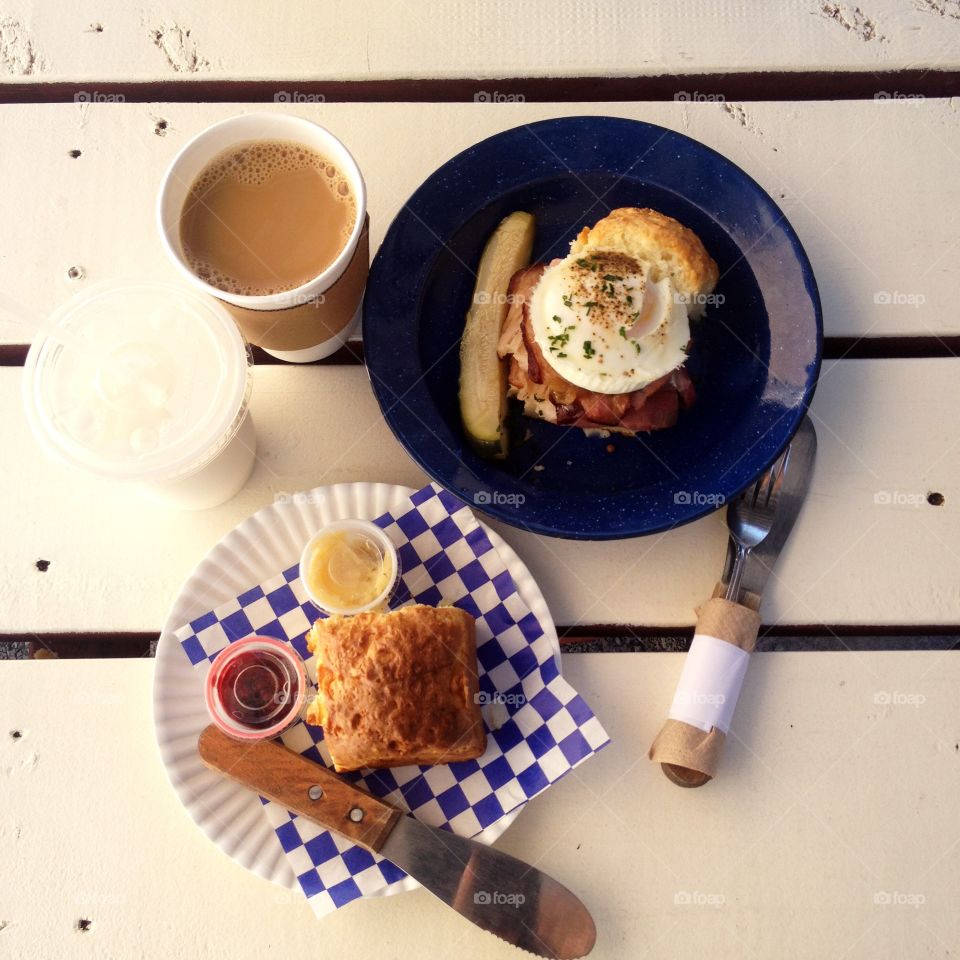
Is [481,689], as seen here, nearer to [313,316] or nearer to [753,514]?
[753,514]

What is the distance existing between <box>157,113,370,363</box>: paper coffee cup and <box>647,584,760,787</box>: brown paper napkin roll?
0.81m

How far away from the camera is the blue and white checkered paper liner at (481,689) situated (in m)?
1.38

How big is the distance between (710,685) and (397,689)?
52 centimetres

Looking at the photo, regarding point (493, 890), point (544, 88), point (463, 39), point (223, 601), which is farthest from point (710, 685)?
point (463, 39)

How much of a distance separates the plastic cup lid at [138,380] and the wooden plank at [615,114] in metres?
0.31

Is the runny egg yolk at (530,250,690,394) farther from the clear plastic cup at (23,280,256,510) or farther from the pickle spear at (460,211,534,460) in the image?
the clear plastic cup at (23,280,256,510)

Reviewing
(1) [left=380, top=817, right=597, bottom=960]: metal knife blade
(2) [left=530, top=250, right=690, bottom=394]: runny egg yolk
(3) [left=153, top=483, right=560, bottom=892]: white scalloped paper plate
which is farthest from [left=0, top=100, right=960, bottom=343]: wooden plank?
(1) [left=380, top=817, right=597, bottom=960]: metal knife blade

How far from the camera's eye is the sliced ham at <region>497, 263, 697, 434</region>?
147 cm

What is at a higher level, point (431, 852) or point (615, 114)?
point (615, 114)

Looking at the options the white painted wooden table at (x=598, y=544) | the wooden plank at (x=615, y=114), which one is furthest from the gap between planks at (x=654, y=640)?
the wooden plank at (x=615, y=114)

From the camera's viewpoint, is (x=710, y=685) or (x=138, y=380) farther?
(x=710, y=685)

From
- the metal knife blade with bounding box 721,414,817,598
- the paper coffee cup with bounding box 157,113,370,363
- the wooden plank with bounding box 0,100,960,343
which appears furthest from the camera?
the wooden plank with bounding box 0,100,960,343

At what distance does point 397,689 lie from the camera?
52.7 inches

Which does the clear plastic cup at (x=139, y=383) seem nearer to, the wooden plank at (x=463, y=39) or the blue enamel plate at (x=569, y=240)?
the blue enamel plate at (x=569, y=240)
